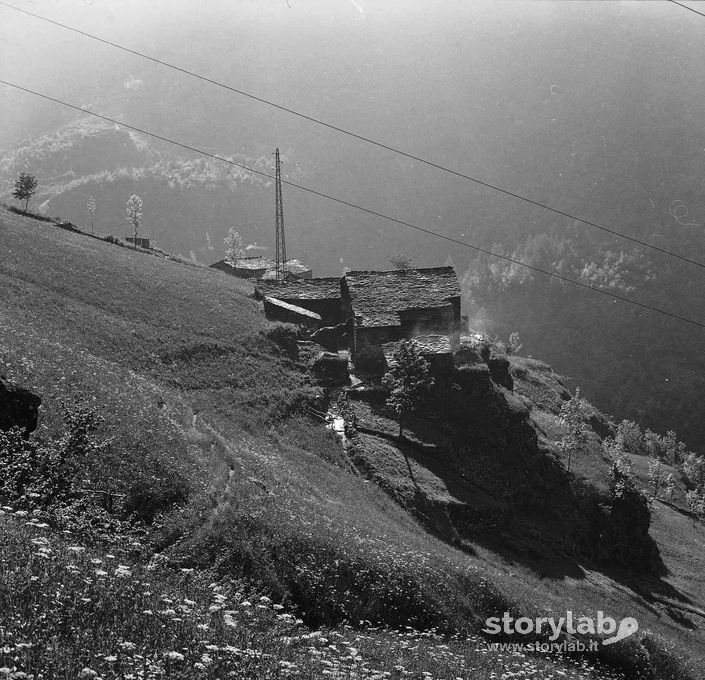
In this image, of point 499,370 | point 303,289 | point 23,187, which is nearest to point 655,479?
point 499,370

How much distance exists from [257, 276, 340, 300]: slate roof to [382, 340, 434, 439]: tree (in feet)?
50.3

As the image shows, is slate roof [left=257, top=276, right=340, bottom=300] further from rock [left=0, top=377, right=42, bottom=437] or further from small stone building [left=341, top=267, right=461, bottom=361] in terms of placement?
rock [left=0, top=377, right=42, bottom=437]

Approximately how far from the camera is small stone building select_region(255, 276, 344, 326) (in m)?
61.6

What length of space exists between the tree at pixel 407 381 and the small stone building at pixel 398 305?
658cm

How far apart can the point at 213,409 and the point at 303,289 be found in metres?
25.2

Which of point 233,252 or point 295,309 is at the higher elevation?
point 233,252

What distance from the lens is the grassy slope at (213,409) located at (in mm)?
22891

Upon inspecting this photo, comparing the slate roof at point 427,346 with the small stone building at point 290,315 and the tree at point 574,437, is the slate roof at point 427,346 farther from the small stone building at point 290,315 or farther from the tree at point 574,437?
the tree at point 574,437

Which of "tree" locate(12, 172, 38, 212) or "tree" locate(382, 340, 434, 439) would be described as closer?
"tree" locate(382, 340, 434, 439)

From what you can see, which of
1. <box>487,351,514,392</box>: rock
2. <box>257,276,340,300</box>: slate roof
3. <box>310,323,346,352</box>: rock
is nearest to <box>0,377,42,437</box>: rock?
<box>310,323,346,352</box>: rock

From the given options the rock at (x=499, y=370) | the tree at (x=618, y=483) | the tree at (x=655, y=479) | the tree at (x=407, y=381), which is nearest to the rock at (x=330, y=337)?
the tree at (x=407, y=381)

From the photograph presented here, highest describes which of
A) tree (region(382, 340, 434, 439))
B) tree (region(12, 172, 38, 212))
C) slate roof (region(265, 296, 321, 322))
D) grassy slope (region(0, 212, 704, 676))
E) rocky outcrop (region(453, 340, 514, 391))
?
tree (region(12, 172, 38, 212))

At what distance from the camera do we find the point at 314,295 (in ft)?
204

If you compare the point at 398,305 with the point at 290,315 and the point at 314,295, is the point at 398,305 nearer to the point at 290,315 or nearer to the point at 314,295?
the point at 314,295
